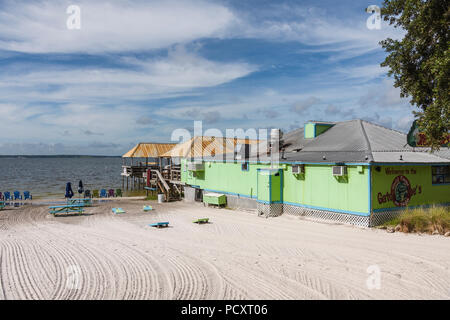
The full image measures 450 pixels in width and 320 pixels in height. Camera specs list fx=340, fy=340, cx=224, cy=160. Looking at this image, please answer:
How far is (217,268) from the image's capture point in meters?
9.69

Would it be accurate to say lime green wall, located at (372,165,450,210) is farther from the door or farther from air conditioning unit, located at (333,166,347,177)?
the door

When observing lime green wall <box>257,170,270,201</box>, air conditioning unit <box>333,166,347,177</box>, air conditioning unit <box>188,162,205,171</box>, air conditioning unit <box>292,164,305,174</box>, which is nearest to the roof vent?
air conditioning unit <box>292,164,305,174</box>

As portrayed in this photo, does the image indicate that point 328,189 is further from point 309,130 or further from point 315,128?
point 309,130

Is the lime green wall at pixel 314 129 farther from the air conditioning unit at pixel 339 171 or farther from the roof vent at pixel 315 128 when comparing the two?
the air conditioning unit at pixel 339 171

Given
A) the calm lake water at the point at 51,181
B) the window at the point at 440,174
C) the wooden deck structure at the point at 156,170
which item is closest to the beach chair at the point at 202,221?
the wooden deck structure at the point at 156,170

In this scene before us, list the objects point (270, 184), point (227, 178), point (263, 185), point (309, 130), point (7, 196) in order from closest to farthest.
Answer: point (270, 184) → point (263, 185) → point (309, 130) → point (227, 178) → point (7, 196)

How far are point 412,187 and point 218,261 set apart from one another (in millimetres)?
11367

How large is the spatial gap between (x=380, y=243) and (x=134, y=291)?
903 centimetres

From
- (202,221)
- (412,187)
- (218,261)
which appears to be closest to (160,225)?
(202,221)

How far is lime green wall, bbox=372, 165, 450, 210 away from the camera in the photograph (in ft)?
49.9

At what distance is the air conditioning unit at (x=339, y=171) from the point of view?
1559 cm

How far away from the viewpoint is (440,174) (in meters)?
17.9
